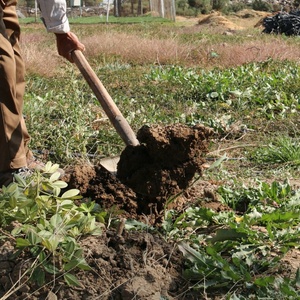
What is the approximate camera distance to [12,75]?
12.8ft

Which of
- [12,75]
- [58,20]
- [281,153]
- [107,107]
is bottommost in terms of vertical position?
[281,153]

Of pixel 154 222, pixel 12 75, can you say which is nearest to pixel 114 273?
pixel 154 222

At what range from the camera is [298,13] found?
22.3 metres

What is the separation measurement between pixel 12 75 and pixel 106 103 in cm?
58

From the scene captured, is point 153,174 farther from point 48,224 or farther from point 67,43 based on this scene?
point 67,43

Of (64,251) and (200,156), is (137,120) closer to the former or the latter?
(200,156)

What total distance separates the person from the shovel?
0.14m

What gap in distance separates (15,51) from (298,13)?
63.8ft

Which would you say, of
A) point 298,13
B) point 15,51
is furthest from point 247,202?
point 298,13

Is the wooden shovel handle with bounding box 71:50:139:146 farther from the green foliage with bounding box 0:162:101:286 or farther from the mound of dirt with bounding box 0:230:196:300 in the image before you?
the mound of dirt with bounding box 0:230:196:300

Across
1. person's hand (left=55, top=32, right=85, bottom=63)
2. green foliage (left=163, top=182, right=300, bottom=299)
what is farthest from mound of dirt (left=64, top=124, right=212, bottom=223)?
person's hand (left=55, top=32, right=85, bottom=63)

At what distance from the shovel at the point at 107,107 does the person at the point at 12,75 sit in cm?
14

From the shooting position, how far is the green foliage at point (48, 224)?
8.77 ft

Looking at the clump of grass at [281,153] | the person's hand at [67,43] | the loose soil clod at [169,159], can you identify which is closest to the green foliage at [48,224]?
the loose soil clod at [169,159]
